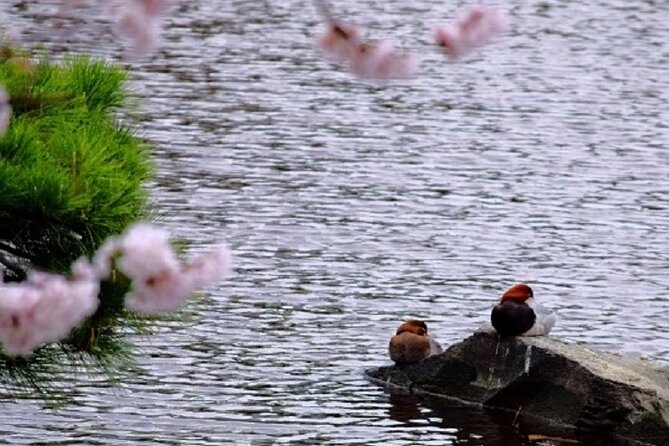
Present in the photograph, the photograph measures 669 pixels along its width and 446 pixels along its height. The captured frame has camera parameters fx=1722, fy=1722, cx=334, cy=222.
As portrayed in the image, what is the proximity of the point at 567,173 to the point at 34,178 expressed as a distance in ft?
48.4

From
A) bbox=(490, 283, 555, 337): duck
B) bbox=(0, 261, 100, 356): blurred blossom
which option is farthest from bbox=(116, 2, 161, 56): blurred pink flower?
bbox=(490, 283, 555, 337): duck

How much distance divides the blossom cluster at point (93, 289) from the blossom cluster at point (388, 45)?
0.94m

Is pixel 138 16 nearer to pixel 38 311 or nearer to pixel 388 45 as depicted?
pixel 388 45

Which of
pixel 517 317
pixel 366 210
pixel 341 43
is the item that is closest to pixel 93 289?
pixel 341 43

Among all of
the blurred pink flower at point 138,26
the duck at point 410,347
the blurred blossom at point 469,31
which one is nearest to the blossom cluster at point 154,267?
the blurred pink flower at point 138,26

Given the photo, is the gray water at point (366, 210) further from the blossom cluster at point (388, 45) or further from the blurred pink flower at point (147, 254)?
the blurred pink flower at point (147, 254)

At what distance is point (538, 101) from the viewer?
26.1 m

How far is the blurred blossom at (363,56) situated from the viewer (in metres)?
6.71

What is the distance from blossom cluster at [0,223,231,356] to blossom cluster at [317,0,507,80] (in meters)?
0.94

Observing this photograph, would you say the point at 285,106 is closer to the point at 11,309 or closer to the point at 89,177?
the point at 89,177

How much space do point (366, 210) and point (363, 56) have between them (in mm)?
12280

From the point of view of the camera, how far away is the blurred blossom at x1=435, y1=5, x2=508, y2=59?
24.4ft

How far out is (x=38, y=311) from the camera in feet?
20.1

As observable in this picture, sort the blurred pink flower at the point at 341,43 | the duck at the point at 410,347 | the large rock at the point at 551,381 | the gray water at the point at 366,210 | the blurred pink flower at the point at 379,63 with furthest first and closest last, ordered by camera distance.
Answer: the duck at the point at 410,347 → the gray water at the point at 366,210 → the large rock at the point at 551,381 → the blurred pink flower at the point at 379,63 → the blurred pink flower at the point at 341,43
